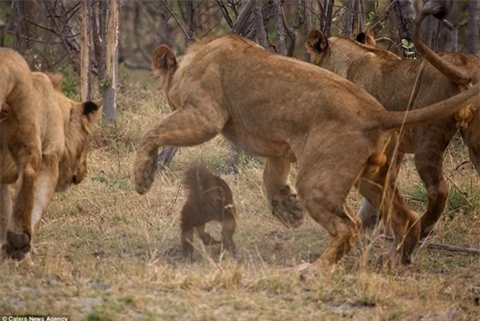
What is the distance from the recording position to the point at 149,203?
788 centimetres

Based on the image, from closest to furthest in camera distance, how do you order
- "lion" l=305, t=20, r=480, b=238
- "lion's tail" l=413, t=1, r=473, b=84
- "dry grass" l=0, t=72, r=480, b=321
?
1. "dry grass" l=0, t=72, r=480, b=321
2. "lion's tail" l=413, t=1, r=473, b=84
3. "lion" l=305, t=20, r=480, b=238

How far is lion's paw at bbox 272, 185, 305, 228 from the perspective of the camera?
691 cm

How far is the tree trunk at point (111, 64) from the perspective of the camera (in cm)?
940

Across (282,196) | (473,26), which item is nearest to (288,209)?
(282,196)

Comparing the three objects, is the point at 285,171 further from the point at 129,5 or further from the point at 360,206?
the point at 129,5

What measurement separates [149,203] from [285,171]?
1.35m

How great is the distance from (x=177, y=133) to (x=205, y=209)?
0.52m

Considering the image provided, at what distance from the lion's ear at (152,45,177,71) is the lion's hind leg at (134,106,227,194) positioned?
464 millimetres

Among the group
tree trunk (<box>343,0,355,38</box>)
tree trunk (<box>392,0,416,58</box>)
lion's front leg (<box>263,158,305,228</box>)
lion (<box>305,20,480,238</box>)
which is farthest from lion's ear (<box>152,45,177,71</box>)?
tree trunk (<box>392,0,416,58</box>)

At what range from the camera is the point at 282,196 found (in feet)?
22.7

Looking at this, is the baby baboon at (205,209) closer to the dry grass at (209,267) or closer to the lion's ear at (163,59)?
the dry grass at (209,267)

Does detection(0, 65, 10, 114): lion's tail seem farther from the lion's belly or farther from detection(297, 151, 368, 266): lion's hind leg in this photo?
detection(297, 151, 368, 266): lion's hind leg

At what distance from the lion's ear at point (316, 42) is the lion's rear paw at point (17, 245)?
2.53 m

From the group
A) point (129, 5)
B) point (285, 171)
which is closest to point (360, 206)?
point (285, 171)
